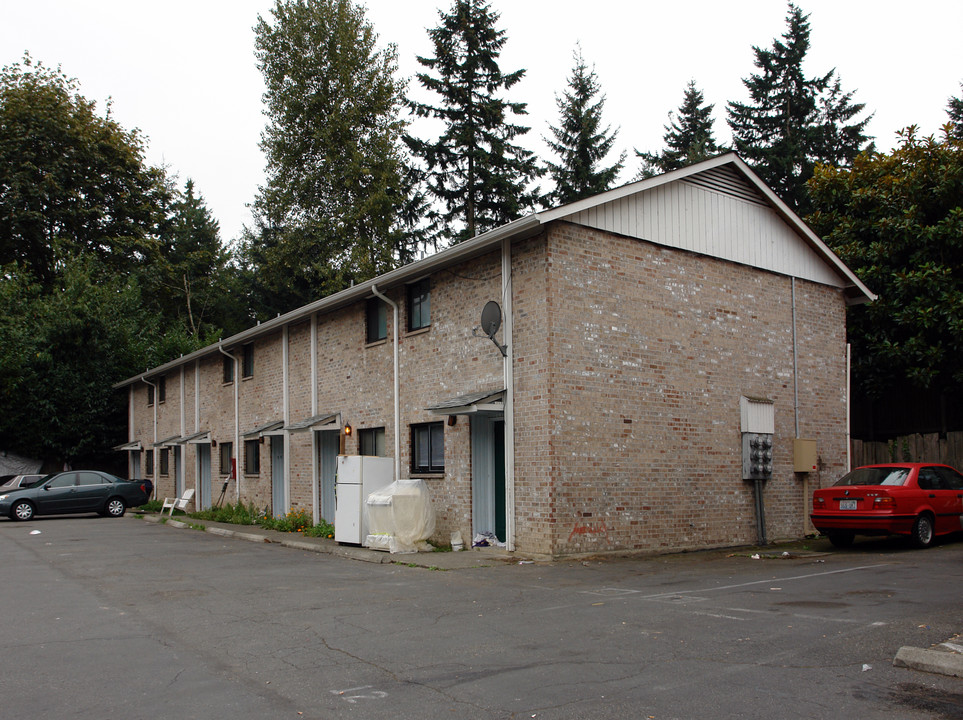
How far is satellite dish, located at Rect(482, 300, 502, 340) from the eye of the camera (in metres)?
13.5

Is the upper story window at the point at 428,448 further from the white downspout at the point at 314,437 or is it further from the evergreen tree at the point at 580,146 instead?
the evergreen tree at the point at 580,146

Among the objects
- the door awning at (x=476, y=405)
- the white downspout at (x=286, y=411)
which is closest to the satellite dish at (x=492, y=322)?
the door awning at (x=476, y=405)

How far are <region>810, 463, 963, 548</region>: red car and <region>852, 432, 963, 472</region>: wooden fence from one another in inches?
146

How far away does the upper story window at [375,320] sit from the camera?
1769 centimetres

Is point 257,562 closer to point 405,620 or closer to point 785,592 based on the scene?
point 405,620

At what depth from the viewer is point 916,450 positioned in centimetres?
1888

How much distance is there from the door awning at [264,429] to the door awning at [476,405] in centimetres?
830

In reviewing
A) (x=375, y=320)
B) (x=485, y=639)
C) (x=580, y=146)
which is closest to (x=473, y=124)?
(x=580, y=146)

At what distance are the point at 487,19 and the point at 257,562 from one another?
89.4 feet

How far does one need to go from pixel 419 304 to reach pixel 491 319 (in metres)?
3.11

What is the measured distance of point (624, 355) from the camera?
45.5 feet

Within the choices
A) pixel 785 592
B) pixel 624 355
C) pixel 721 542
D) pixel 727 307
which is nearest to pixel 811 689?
pixel 785 592

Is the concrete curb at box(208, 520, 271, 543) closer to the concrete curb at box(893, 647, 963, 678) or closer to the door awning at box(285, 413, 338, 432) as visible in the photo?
the door awning at box(285, 413, 338, 432)

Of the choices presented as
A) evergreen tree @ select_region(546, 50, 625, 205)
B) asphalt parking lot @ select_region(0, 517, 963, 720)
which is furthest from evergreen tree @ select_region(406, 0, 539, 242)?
asphalt parking lot @ select_region(0, 517, 963, 720)
